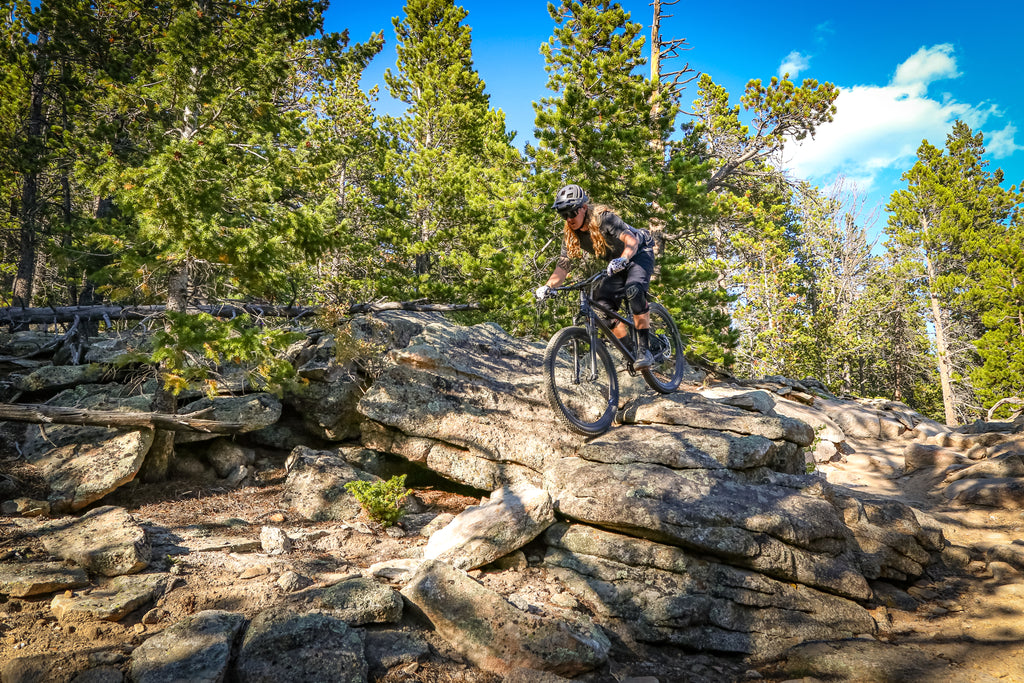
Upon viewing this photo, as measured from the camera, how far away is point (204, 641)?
3170 mm

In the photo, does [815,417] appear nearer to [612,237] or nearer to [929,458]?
[929,458]

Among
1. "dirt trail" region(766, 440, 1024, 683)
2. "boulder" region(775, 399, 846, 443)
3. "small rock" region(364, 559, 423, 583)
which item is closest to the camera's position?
"dirt trail" region(766, 440, 1024, 683)

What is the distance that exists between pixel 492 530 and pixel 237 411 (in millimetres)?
4135

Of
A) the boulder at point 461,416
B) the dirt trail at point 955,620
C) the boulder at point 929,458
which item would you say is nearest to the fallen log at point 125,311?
the boulder at point 461,416

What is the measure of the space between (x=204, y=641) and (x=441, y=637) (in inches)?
61.5

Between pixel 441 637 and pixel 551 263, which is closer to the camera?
pixel 441 637

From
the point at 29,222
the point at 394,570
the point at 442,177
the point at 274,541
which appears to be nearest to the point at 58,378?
the point at 274,541

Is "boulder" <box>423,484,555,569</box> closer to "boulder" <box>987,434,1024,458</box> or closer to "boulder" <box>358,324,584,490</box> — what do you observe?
"boulder" <box>358,324,584,490</box>

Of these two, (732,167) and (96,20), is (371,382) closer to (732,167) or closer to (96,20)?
(96,20)

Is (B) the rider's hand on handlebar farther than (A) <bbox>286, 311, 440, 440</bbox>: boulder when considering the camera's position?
No

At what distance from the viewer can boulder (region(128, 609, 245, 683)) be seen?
9.46 feet

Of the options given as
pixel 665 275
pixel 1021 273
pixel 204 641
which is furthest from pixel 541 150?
pixel 1021 273

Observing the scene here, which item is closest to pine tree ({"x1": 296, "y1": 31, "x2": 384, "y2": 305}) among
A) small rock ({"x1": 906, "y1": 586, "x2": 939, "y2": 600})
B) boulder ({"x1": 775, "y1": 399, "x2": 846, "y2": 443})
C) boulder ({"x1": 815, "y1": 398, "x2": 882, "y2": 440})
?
small rock ({"x1": 906, "y1": 586, "x2": 939, "y2": 600})

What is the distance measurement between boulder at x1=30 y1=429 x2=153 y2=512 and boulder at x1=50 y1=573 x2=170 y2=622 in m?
2.02
